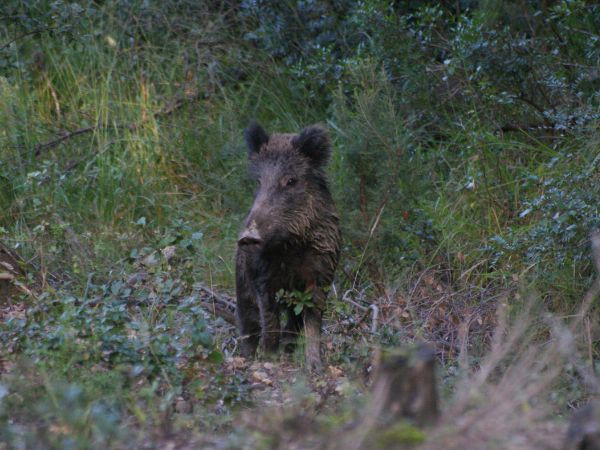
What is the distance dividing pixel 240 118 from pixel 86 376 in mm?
5668

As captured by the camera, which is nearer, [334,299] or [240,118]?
[334,299]

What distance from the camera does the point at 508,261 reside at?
6.90 m

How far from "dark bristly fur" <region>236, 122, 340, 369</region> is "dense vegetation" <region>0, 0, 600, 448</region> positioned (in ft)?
0.90

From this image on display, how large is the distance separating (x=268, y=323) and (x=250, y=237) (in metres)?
0.64

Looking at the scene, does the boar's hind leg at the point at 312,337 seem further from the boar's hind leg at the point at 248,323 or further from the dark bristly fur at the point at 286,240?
the boar's hind leg at the point at 248,323

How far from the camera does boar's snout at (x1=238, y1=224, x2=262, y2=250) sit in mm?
5812

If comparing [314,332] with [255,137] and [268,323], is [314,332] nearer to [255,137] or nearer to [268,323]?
[268,323]

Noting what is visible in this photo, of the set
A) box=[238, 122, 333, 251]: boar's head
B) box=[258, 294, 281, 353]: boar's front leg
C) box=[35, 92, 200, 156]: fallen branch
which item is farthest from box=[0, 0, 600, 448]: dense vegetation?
box=[238, 122, 333, 251]: boar's head

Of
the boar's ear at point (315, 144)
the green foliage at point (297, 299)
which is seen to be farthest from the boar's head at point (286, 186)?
the green foliage at point (297, 299)

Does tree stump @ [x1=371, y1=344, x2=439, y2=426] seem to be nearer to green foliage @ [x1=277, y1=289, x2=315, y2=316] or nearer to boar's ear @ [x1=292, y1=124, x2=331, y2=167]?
green foliage @ [x1=277, y1=289, x2=315, y2=316]

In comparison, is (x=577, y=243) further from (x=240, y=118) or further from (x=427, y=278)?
(x=240, y=118)

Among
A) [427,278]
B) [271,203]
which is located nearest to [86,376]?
[271,203]

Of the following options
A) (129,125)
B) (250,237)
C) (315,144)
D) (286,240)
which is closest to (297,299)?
(286,240)

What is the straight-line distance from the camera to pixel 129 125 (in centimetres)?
938
